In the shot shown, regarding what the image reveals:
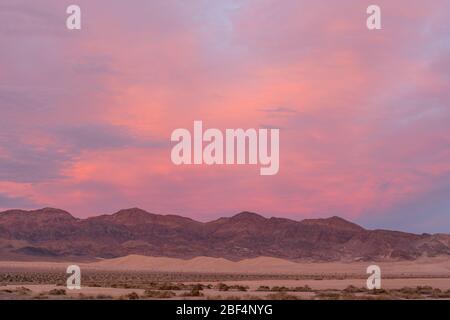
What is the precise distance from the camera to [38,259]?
194125 mm

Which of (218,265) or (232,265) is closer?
(232,265)
